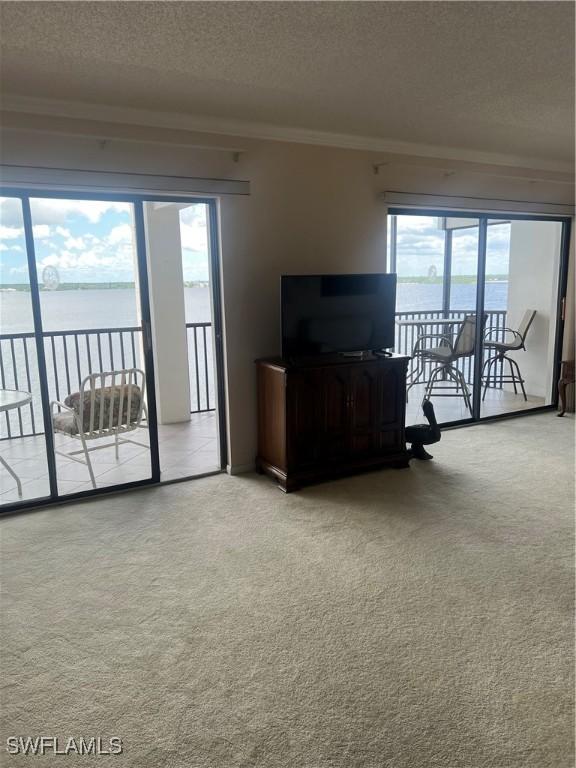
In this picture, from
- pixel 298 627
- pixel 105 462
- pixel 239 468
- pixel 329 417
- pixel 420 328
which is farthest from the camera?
pixel 420 328

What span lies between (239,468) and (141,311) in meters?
1.32

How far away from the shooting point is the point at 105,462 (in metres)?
4.14

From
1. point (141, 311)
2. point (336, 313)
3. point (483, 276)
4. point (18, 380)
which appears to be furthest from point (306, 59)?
point (18, 380)

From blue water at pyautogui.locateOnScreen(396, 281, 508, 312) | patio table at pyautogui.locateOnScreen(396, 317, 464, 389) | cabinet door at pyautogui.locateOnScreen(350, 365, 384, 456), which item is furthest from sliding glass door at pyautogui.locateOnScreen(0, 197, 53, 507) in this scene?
patio table at pyautogui.locateOnScreen(396, 317, 464, 389)

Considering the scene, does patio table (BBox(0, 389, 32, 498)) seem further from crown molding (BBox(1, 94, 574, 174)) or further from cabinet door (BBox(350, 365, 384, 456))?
cabinet door (BBox(350, 365, 384, 456))

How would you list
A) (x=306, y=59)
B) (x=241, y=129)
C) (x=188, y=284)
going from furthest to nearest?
(x=188, y=284), (x=241, y=129), (x=306, y=59)

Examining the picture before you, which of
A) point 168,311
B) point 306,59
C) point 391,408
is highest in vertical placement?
point 306,59

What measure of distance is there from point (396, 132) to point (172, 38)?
206 cm

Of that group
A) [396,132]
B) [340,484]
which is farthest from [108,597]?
[396,132]

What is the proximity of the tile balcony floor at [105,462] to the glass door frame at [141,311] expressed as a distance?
12 centimetres

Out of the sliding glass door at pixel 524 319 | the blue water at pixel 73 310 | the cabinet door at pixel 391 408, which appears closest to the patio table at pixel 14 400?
the blue water at pixel 73 310

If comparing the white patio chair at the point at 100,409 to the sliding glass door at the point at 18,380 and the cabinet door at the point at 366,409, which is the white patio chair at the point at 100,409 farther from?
the cabinet door at the point at 366,409

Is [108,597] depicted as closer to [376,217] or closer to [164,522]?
[164,522]

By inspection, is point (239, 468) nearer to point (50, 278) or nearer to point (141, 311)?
point (141, 311)
